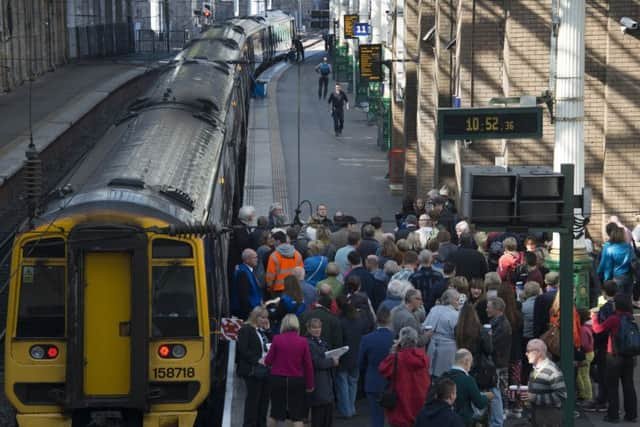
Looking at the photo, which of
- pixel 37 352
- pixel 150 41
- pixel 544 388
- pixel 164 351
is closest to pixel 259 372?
pixel 164 351

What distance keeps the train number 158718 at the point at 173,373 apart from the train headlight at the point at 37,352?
104cm

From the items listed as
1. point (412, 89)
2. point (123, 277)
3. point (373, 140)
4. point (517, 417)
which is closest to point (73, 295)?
point (123, 277)

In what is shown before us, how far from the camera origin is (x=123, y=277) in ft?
45.9

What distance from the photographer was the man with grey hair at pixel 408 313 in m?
14.8

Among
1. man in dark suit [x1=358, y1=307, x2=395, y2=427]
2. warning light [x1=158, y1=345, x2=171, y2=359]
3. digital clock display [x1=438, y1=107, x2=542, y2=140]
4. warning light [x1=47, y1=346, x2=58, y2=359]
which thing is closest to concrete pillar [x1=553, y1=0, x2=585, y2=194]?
digital clock display [x1=438, y1=107, x2=542, y2=140]

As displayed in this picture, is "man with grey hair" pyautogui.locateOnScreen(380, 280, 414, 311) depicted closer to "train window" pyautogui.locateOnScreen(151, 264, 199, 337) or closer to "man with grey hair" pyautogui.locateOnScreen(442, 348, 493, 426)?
"train window" pyautogui.locateOnScreen(151, 264, 199, 337)

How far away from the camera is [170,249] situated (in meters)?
14.3

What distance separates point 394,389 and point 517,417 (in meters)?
2.71

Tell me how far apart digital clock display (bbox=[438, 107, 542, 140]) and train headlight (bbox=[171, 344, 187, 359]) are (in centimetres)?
380

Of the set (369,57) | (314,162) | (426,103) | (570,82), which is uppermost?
(570,82)

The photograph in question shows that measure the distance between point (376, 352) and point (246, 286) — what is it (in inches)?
127

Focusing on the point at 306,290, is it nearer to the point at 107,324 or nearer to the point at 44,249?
the point at 107,324

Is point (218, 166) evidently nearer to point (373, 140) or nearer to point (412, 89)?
point (412, 89)

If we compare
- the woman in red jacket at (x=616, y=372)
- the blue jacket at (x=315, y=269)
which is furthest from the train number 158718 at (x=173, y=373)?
the woman in red jacket at (x=616, y=372)
